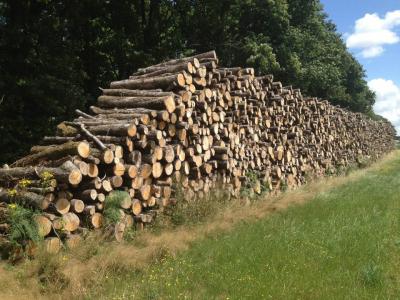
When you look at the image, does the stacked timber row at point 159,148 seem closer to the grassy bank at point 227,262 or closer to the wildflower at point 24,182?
the wildflower at point 24,182

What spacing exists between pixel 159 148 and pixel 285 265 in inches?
120

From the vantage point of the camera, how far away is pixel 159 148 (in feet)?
25.5

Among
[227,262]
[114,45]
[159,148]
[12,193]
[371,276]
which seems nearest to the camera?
[371,276]

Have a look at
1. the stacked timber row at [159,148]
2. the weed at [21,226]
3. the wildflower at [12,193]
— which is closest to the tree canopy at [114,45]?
the stacked timber row at [159,148]

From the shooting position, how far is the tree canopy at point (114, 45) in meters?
13.8

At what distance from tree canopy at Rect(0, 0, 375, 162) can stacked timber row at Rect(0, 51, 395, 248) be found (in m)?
4.62

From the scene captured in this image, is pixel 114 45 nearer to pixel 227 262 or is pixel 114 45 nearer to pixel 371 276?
pixel 227 262

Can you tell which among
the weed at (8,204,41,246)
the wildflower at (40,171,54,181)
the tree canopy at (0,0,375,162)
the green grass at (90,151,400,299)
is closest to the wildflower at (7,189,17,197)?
the weed at (8,204,41,246)

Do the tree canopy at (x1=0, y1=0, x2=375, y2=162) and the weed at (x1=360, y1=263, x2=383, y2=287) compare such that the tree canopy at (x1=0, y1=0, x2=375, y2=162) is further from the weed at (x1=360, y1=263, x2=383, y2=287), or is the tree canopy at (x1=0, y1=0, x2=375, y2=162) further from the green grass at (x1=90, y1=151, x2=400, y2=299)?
the weed at (x1=360, y1=263, x2=383, y2=287)

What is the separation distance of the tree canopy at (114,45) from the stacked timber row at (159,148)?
462 centimetres

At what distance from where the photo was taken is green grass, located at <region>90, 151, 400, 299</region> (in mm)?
5027

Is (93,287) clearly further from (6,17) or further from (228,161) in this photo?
(6,17)

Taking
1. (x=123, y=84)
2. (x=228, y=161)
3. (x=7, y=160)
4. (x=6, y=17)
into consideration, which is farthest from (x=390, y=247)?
(x=6, y=17)

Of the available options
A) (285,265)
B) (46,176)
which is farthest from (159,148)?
(285,265)
